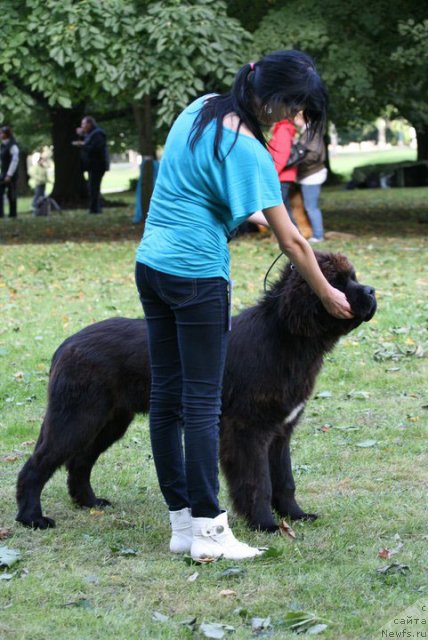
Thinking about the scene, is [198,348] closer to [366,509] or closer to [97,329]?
[97,329]

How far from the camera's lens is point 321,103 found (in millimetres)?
4062

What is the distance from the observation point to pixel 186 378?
4.22 m

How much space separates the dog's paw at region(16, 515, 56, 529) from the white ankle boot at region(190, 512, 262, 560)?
939 millimetres

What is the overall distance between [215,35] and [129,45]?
1314mm

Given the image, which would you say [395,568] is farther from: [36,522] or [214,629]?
[36,522]

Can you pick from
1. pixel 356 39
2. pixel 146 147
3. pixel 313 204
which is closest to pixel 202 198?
pixel 313 204

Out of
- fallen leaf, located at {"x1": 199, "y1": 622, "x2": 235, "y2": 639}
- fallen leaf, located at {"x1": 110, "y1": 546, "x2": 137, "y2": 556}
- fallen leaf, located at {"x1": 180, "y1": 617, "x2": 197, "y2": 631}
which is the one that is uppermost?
fallen leaf, located at {"x1": 199, "y1": 622, "x2": 235, "y2": 639}

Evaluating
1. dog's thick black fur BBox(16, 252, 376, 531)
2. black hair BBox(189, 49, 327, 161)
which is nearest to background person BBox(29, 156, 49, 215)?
dog's thick black fur BBox(16, 252, 376, 531)

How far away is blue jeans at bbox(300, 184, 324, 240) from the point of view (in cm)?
1506

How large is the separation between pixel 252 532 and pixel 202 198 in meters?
1.63

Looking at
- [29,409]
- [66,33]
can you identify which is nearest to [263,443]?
[29,409]

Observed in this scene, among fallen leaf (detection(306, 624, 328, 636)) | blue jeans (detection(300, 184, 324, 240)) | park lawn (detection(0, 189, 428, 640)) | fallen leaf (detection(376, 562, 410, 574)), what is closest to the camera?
fallen leaf (detection(306, 624, 328, 636))

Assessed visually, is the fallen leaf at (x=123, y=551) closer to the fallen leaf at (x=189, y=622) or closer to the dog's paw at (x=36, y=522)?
the dog's paw at (x=36, y=522)

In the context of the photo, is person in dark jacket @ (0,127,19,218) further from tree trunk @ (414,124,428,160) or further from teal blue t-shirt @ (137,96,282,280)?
teal blue t-shirt @ (137,96,282,280)
